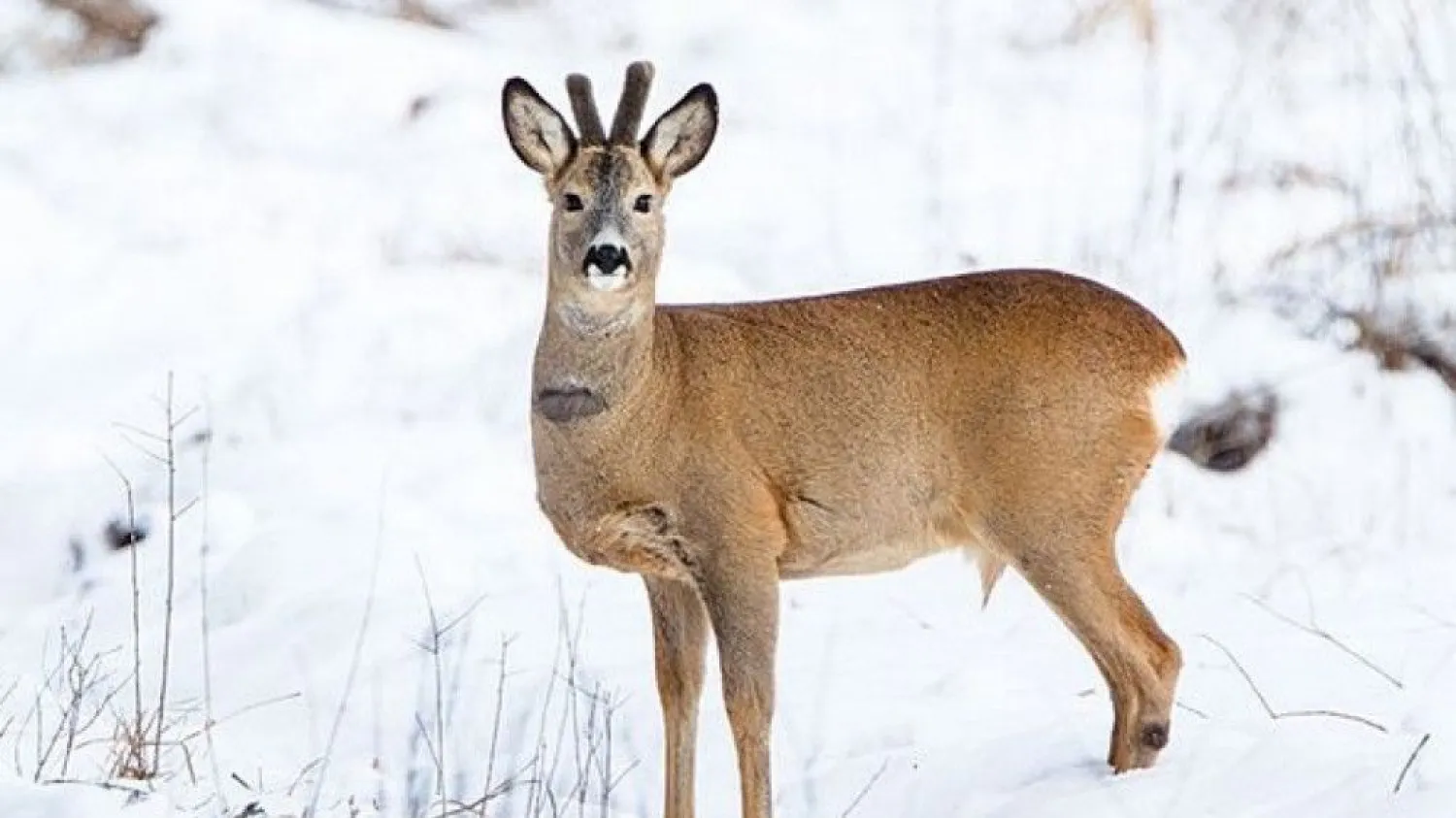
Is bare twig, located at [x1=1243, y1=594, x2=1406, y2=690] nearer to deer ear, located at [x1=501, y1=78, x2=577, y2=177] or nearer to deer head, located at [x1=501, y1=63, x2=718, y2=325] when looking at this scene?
deer head, located at [x1=501, y1=63, x2=718, y2=325]

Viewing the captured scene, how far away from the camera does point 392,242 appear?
35.1 ft

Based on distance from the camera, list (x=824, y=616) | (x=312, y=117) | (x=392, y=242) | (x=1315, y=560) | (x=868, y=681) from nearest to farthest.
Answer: (x=868, y=681), (x=824, y=616), (x=1315, y=560), (x=392, y=242), (x=312, y=117)

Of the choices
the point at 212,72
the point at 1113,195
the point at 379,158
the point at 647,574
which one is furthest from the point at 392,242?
the point at 647,574

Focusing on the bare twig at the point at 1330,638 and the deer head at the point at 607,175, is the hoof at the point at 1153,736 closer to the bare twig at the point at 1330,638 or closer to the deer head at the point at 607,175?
the bare twig at the point at 1330,638

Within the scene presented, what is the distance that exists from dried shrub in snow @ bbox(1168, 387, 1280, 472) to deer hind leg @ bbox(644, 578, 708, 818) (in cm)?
331

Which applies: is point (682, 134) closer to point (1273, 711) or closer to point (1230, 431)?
point (1273, 711)

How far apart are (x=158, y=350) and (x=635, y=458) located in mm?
4424

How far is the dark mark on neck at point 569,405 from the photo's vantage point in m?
6.02

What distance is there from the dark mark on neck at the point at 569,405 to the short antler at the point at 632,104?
53 centimetres

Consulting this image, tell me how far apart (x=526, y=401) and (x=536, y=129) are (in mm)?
3644

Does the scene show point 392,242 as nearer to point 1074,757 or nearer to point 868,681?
point 868,681

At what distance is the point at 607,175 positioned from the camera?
600 cm

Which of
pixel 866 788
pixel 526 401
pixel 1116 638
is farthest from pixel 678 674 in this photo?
pixel 526 401

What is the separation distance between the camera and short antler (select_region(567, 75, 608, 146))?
19.9 feet
